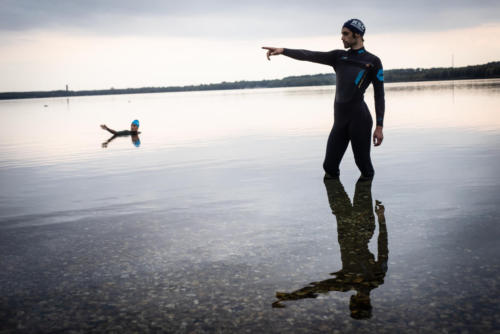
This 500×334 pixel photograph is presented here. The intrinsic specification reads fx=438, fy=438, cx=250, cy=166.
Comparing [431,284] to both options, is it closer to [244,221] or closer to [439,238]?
[439,238]

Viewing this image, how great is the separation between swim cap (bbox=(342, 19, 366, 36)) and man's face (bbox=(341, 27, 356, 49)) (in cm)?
7

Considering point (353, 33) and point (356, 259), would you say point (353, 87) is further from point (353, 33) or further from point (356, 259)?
point (356, 259)

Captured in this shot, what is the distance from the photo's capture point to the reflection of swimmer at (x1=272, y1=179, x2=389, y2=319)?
396 cm

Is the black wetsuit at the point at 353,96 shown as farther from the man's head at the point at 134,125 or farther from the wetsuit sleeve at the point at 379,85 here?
the man's head at the point at 134,125

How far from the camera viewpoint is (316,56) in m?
8.76

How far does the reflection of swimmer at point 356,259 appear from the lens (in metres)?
3.96

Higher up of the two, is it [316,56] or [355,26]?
[355,26]

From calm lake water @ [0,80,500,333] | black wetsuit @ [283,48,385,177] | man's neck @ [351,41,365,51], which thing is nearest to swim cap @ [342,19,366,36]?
man's neck @ [351,41,365,51]

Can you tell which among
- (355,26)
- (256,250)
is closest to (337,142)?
(355,26)

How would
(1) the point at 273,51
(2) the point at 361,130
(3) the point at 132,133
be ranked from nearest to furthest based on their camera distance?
1. (1) the point at 273,51
2. (2) the point at 361,130
3. (3) the point at 132,133

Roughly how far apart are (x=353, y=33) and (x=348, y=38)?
13 cm

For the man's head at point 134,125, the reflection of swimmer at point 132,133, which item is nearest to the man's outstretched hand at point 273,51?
the reflection of swimmer at point 132,133

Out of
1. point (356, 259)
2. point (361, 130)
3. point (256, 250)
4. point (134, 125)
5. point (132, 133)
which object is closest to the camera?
point (356, 259)

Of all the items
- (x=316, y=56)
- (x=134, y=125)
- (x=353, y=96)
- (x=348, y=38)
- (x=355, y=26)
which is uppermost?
(x=355, y=26)
